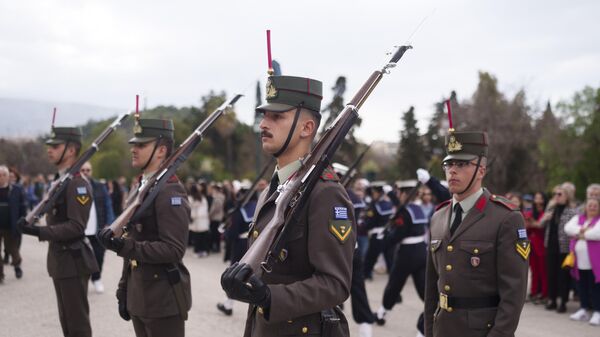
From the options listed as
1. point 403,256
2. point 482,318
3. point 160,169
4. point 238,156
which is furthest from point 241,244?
point 238,156

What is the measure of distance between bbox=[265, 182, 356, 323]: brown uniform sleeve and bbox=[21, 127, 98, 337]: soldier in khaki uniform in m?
3.53

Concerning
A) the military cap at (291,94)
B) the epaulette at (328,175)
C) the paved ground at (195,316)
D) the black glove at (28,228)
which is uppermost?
the military cap at (291,94)

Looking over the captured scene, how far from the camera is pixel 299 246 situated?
2.73 m

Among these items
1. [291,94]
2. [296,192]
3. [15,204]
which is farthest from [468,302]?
[15,204]

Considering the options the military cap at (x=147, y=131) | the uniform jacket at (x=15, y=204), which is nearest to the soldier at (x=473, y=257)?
the military cap at (x=147, y=131)

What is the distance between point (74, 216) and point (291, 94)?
3.61 meters

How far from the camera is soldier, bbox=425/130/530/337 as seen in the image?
3.78 metres

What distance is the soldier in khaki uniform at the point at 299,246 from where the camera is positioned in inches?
98.0

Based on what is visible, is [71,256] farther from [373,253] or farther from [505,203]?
[373,253]

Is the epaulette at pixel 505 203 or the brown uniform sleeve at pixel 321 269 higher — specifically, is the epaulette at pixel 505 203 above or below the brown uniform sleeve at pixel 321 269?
above

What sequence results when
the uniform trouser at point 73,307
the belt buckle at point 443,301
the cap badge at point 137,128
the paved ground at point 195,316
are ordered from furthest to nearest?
the paved ground at point 195,316 → the uniform trouser at point 73,307 → the cap badge at point 137,128 → the belt buckle at point 443,301

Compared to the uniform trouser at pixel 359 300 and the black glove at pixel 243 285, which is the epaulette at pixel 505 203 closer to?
the black glove at pixel 243 285

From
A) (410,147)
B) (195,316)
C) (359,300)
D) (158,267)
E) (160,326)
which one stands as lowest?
(195,316)

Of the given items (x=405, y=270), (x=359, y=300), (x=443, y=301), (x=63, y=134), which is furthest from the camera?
(x=405, y=270)
